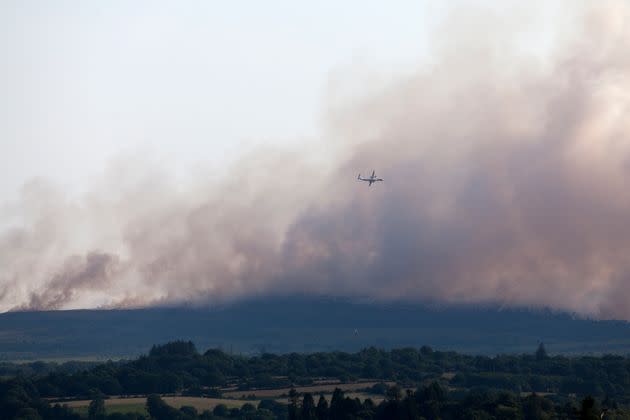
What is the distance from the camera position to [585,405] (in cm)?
12119
